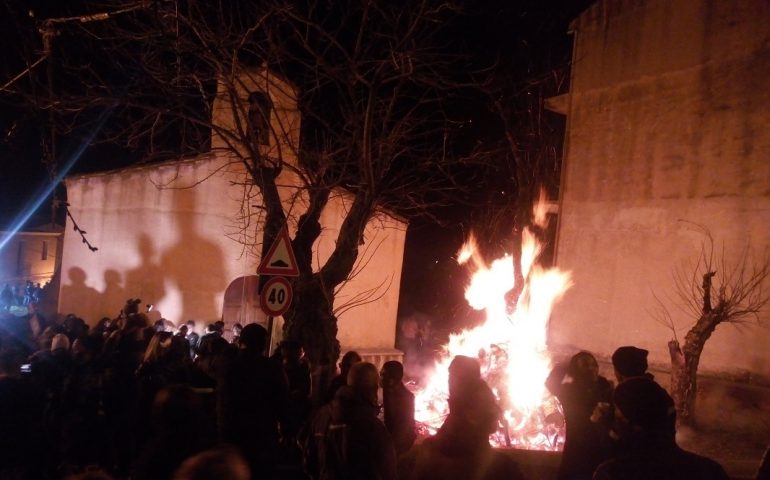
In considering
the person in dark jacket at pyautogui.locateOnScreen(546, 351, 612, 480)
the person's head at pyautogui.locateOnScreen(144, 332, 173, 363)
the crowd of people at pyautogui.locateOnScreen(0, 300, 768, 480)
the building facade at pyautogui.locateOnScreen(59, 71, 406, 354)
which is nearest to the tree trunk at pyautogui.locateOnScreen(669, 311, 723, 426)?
the crowd of people at pyautogui.locateOnScreen(0, 300, 768, 480)

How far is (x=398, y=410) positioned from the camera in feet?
19.0

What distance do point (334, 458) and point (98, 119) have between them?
983cm

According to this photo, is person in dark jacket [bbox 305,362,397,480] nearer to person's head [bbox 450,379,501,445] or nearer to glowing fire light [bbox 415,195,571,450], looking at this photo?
person's head [bbox 450,379,501,445]

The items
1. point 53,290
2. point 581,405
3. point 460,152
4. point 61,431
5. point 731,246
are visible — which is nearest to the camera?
point 581,405

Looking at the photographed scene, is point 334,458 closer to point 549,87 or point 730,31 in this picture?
point 730,31

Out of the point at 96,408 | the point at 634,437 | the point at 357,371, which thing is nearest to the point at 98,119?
the point at 96,408

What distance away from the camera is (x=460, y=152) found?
77.1ft

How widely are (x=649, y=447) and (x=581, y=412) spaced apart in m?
1.88

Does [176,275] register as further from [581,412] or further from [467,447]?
[467,447]

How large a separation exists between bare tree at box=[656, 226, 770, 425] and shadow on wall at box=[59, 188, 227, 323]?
10993 mm

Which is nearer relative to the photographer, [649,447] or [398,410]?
[649,447]

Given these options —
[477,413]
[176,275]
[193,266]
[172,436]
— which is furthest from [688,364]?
[176,275]

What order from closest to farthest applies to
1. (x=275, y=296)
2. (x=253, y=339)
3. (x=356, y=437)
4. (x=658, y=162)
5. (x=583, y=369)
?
(x=356, y=437) → (x=583, y=369) → (x=253, y=339) → (x=275, y=296) → (x=658, y=162)

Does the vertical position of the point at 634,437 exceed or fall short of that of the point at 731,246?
it falls short
